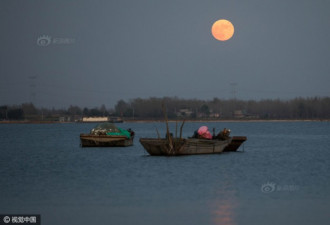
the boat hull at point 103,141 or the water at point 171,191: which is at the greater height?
the boat hull at point 103,141

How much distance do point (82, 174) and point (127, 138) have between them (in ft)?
92.8

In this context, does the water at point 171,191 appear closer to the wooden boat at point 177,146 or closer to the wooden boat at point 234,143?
the wooden boat at point 177,146

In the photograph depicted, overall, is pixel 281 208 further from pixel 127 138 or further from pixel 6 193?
pixel 127 138

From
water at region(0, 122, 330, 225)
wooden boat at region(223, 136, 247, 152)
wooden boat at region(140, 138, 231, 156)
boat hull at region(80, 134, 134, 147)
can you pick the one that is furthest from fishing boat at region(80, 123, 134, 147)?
wooden boat at region(140, 138, 231, 156)

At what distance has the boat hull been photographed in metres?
66.6

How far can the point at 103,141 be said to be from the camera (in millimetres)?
66688

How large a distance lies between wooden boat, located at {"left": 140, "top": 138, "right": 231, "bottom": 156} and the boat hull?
50.6ft

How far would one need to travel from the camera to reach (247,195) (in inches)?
1136

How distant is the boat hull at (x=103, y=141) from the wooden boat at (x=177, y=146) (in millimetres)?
15428

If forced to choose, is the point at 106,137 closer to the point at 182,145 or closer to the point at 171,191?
the point at 182,145

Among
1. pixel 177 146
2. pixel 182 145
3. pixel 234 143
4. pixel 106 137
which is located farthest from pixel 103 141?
pixel 182 145

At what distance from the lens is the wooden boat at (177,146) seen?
49681mm

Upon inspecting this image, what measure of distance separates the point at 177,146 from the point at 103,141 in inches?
745

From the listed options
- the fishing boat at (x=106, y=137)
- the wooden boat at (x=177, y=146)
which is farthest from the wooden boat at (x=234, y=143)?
the fishing boat at (x=106, y=137)
